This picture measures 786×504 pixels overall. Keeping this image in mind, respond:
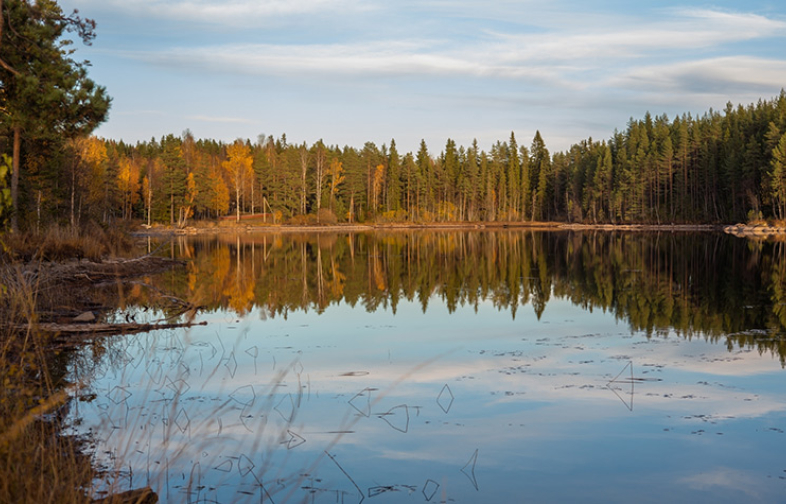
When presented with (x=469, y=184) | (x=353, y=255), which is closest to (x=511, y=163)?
(x=469, y=184)

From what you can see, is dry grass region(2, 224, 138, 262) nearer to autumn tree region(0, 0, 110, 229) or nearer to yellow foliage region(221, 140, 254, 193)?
autumn tree region(0, 0, 110, 229)

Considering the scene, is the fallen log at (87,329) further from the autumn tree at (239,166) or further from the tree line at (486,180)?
the autumn tree at (239,166)

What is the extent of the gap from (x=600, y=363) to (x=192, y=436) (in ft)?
22.9

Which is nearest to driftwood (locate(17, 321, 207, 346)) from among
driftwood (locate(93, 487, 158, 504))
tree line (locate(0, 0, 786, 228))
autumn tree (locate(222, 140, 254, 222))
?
driftwood (locate(93, 487, 158, 504))

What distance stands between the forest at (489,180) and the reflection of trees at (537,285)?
4293 cm

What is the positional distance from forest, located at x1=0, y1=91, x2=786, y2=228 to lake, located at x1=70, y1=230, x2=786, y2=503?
58310 millimetres

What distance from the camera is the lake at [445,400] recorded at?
6.54 meters

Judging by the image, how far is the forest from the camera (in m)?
88.9

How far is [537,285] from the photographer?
24.2 m

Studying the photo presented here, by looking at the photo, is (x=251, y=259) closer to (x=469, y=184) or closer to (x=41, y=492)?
(x=41, y=492)

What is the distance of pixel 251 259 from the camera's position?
36.6m

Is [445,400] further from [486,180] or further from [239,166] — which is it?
[486,180]

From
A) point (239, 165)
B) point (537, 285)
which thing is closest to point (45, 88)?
point (537, 285)

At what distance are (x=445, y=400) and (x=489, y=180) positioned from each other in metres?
116
